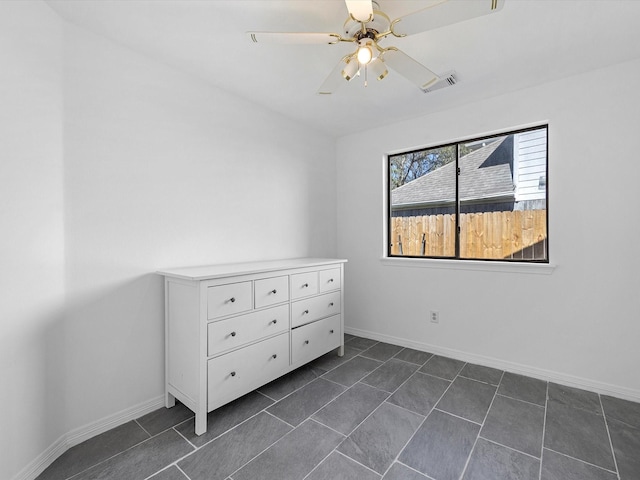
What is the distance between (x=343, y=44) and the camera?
189cm

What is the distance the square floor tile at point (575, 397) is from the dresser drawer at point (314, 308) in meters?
1.78

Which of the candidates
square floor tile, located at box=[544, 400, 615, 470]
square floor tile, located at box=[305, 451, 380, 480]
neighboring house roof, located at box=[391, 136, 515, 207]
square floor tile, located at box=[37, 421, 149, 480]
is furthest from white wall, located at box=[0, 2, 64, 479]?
neighboring house roof, located at box=[391, 136, 515, 207]

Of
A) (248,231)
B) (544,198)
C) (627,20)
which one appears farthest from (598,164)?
(248,231)

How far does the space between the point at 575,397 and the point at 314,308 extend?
2047 millimetres

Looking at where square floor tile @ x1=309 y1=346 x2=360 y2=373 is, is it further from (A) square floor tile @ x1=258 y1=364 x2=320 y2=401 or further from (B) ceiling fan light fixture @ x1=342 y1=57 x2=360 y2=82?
(B) ceiling fan light fixture @ x1=342 y1=57 x2=360 y2=82

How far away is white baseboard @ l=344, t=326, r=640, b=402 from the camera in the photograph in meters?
2.17

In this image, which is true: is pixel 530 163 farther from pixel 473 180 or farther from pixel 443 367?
pixel 443 367

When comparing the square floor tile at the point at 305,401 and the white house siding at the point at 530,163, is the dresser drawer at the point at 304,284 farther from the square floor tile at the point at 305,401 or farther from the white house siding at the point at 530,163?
the white house siding at the point at 530,163

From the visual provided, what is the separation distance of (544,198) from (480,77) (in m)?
1.14

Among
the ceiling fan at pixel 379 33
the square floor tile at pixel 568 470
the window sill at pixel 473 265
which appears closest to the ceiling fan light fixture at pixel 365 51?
the ceiling fan at pixel 379 33

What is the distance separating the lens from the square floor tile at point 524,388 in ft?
7.10

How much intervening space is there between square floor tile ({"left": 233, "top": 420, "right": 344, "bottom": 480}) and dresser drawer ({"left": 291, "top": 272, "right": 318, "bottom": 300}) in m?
0.93

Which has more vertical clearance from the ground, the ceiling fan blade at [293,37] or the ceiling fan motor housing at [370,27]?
the ceiling fan motor housing at [370,27]

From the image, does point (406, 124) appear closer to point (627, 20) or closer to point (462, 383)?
point (627, 20)
